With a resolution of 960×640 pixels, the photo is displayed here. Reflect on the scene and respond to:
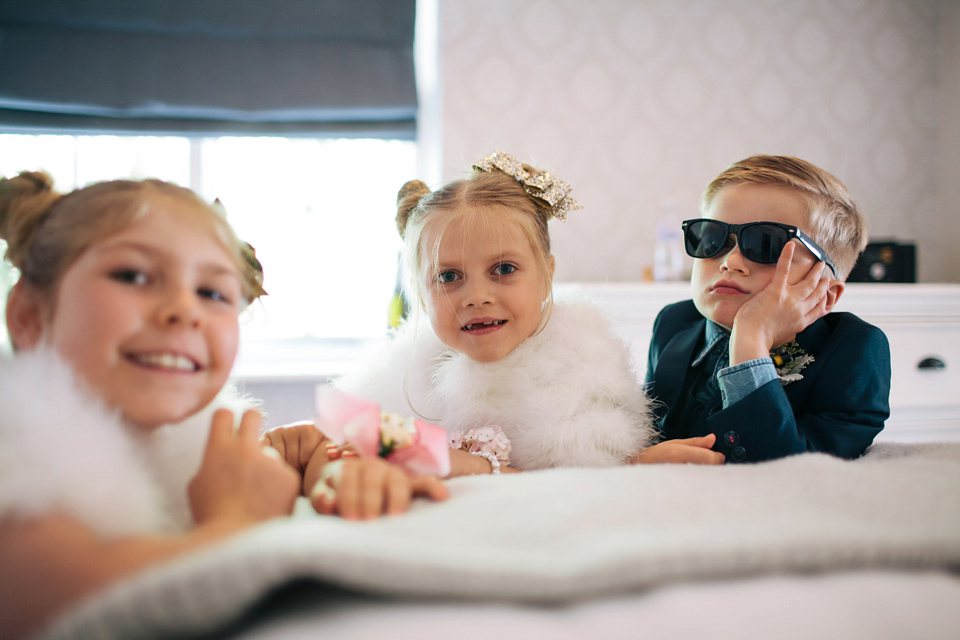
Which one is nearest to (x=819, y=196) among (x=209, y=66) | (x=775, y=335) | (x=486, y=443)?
(x=775, y=335)

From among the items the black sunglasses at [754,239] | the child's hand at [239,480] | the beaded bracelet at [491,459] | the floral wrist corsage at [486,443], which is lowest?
the beaded bracelet at [491,459]

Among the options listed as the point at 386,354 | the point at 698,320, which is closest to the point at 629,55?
the point at 698,320

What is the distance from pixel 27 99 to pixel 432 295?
206 centimetres

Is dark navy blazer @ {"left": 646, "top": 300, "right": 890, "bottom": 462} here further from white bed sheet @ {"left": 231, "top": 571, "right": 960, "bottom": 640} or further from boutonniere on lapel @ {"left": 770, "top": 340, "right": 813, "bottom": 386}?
white bed sheet @ {"left": 231, "top": 571, "right": 960, "bottom": 640}

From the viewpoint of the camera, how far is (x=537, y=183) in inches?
45.2

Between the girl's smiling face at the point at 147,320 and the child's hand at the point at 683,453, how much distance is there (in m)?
0.64

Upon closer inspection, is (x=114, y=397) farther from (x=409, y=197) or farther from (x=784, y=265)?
(x=784, y=265)

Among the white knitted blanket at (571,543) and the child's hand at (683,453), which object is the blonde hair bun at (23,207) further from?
the child's hand at (683,453)

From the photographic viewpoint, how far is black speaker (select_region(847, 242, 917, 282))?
7.58 ft

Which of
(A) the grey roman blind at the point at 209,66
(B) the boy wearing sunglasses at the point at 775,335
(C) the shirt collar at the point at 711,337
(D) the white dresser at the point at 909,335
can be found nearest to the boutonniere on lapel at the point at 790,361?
(B) the boy wearing sunglasses at the point at 775,335

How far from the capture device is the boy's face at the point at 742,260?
1.03 m

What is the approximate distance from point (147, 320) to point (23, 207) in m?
0.21

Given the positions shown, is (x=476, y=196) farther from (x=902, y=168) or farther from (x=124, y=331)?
(x=902, y=168)

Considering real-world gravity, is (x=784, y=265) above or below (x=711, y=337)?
above
